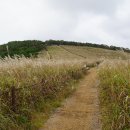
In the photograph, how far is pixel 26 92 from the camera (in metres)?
10.5

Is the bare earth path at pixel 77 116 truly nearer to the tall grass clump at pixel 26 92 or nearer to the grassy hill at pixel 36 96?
the grassy hill at pixel 36 96

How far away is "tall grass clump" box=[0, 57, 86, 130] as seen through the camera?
9.31 metres

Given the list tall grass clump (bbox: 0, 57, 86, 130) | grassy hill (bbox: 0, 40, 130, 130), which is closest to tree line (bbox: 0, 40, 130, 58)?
→ tall grass clump (bbox: 0, 57, 86, 130)

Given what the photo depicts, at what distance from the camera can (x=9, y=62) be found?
12828 mm

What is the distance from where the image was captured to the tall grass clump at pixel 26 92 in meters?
9.31

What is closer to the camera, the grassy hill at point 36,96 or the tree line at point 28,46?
the grassy hill at point 36,96

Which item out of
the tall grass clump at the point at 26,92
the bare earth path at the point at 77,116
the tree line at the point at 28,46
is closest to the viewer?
the tall grass clump at the point at 26,92

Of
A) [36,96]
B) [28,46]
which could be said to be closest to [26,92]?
[36,96]

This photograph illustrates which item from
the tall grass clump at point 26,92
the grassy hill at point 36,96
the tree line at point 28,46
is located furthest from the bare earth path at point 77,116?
the tree line at point 28,46

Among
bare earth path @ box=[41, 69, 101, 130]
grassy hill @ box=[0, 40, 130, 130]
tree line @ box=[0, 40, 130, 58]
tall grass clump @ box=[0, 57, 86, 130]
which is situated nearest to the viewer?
grassy hill @ box=[0, 40, 130, 130]

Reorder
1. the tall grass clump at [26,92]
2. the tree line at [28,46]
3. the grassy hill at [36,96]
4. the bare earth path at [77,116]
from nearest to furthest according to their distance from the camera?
the grassy hill at [36,96] < the tall grass clump at [26,92] < the bare earth path at [77,116] < the tree line at [28,46]

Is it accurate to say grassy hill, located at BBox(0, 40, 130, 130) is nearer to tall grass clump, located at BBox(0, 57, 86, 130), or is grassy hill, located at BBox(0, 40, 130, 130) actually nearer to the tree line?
tall grass clump, located at BBox(0, 57, 86, 130)

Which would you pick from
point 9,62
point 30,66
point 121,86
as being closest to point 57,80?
point 30,66

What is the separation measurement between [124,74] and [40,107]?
2507 mm
